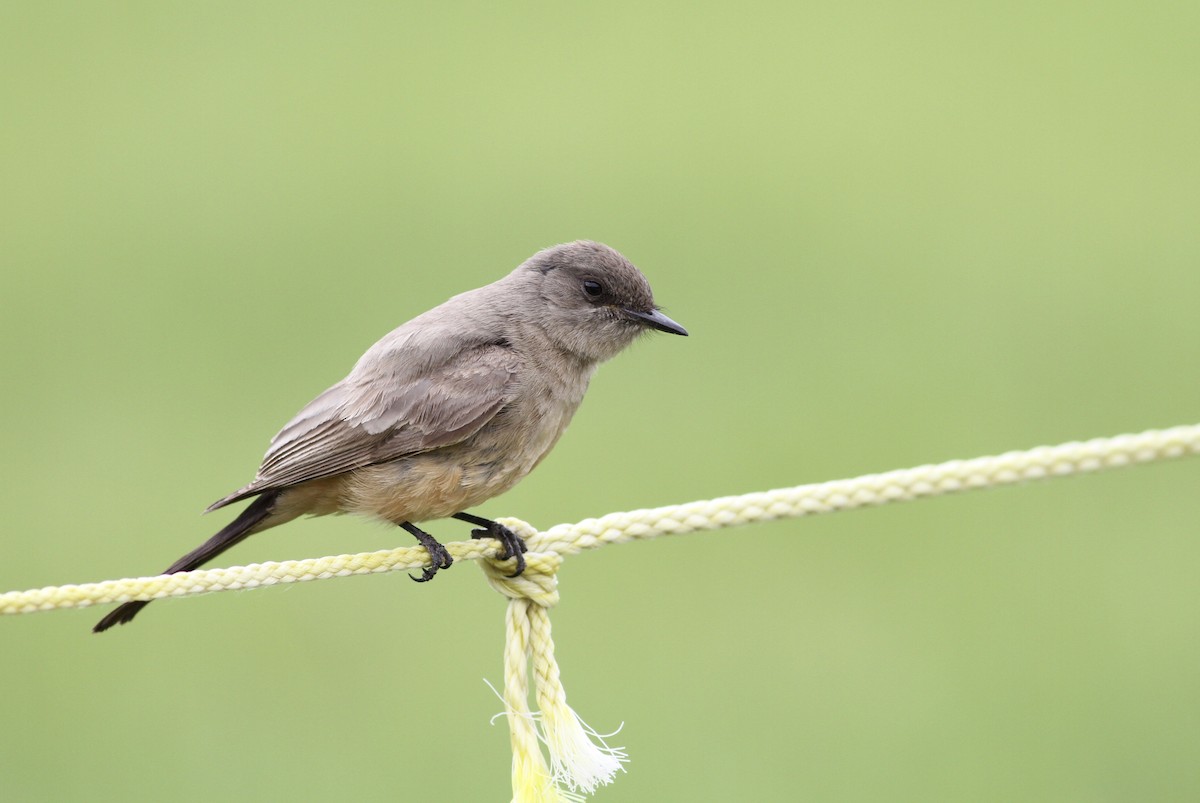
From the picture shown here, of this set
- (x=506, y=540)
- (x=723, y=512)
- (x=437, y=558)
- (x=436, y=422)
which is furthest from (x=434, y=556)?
(x=723, y=512)

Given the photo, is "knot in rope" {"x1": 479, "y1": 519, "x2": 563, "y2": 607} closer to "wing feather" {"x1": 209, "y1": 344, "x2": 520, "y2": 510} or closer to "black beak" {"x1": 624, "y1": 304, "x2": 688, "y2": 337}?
"wing feather" {"x1": 209, "y1": 344, "x2": 520, "y2": 510}

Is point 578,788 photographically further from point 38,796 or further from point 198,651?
point 198,651

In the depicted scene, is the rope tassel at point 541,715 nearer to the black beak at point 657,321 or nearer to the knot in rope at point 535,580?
the knot in rope at point 535,580

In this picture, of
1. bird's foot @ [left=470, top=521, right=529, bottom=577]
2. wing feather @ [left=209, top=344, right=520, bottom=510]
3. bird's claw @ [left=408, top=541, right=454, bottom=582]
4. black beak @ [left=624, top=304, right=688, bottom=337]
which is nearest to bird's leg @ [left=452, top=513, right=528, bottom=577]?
bird's foot @ [left=470, top=521, right=529, bottom=577]

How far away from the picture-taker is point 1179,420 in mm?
8258

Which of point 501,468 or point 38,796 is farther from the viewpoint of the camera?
point 38,796

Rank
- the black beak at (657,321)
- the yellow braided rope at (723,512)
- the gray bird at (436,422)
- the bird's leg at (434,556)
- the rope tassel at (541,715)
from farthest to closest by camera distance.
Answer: the black beak at (657,321)
the gray bird at (436,422)
the bird's leg at (434,556)
the rope tassel at (541,715)
the yellow braided rope at (723,512)

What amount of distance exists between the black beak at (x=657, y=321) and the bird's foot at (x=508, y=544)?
3.88 feet

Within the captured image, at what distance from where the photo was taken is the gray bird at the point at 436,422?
4352 mm

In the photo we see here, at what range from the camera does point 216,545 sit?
4293 millimetres

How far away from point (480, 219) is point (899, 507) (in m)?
4.53

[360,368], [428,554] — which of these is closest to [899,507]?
[360,368]

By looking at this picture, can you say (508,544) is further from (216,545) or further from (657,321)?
(657,321)

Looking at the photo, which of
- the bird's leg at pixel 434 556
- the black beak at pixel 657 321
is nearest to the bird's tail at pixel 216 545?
the bird's leg at pixel 434 556
